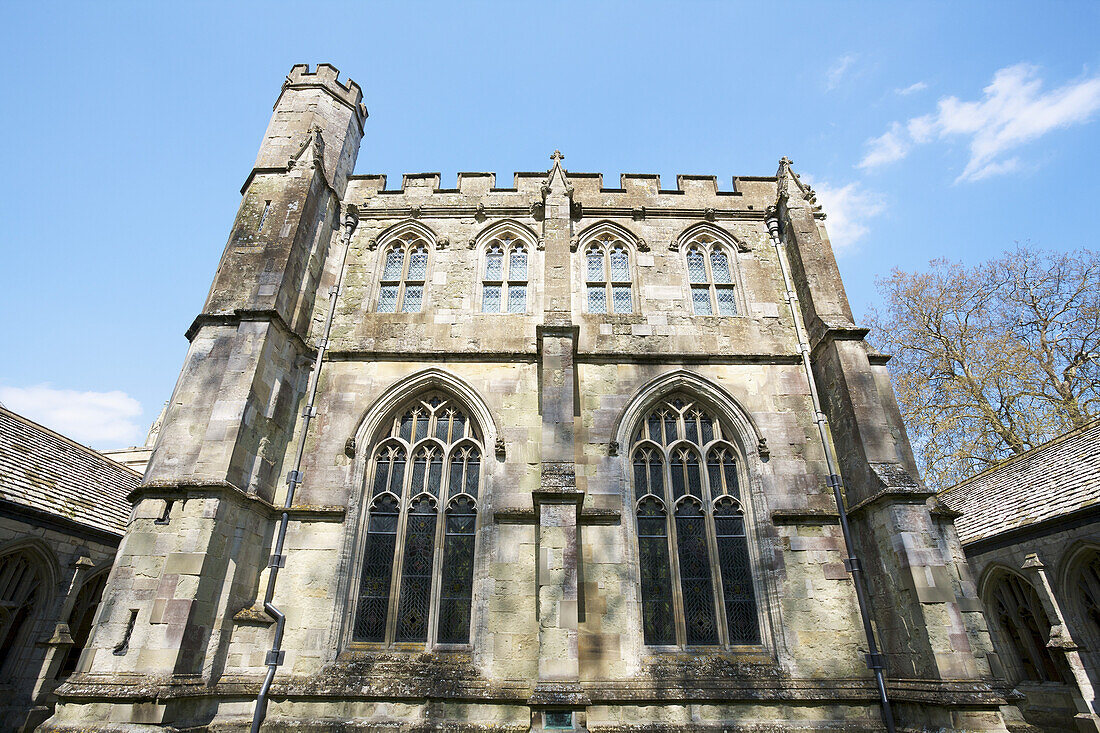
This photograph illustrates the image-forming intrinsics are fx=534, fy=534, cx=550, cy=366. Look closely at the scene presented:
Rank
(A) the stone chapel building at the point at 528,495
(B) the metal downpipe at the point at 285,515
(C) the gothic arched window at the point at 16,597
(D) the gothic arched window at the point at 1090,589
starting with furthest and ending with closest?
1. (D) the gothic arched window at the point at 1090,589
2. (C) the gothic arched window at the point at 16,597
3. (B) the metal downpipe at the point at 285,515
4. (A) the stone chapel building at the point at 528,495

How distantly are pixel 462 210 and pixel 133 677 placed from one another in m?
9.87

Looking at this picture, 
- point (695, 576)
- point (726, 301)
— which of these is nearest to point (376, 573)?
point (695, 576)

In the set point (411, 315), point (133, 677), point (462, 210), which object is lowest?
point (133, 677)

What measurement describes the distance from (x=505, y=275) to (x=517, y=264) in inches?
17.9

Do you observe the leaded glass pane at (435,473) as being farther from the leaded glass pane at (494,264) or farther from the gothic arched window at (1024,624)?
the gothic arched window at (1024,624)

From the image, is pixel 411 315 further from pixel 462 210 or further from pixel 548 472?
pixel 548 472

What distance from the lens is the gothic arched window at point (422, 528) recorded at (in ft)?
27.8

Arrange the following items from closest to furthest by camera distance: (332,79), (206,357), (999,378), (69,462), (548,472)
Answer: (548,472), (206,357), (69,462), (332,79), (999,378)

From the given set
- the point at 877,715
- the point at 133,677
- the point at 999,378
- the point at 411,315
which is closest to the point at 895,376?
the point at 999,378

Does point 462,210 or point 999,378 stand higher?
point 462,210

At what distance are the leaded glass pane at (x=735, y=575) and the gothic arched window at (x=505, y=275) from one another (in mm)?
5574

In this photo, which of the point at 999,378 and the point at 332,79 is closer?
the point at 332,79

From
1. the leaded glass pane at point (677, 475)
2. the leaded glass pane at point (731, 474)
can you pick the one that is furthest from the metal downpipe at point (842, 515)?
the leaded glass pane at point (677, 475)

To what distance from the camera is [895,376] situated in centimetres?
1853
